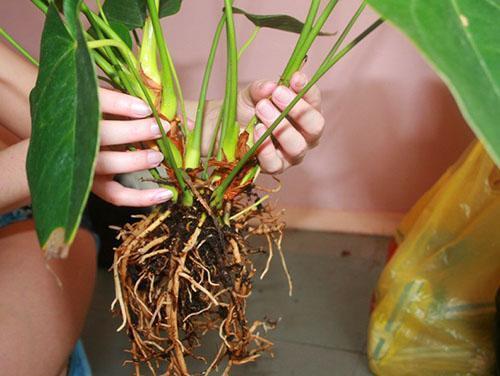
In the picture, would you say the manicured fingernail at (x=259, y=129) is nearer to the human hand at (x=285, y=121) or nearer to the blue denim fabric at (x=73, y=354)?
the human hand at (x=285, y=121)

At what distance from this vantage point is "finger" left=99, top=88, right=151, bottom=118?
0.57 metres

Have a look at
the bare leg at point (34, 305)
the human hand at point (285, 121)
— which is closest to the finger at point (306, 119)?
the human hand at point (285, 121)

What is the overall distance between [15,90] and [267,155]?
56 cm

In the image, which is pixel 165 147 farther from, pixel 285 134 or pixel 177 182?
pixel 285 134

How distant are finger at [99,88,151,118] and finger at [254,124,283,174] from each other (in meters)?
0.16

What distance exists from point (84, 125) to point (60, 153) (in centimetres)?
3

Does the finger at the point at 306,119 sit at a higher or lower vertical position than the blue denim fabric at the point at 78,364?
higher

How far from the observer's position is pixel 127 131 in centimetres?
58

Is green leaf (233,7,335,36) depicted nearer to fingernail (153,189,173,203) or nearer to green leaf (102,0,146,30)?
green leaf (102,0,146,30)

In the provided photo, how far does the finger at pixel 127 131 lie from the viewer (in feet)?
1.85

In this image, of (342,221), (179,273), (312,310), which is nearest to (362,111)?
(342,221)

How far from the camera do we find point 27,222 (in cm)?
115

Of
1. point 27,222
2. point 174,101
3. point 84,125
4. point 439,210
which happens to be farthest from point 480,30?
point 27,222

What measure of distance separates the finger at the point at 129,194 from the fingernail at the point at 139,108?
0.10m
